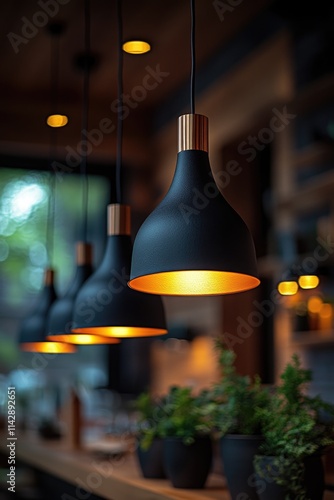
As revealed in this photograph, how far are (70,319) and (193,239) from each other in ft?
4.78

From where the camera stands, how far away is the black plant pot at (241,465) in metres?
2.45

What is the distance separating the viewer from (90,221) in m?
7.48

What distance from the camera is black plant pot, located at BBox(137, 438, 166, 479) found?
9.92ft

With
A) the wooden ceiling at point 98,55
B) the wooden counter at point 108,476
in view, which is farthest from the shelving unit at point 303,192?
the wooden counter at point 108,476

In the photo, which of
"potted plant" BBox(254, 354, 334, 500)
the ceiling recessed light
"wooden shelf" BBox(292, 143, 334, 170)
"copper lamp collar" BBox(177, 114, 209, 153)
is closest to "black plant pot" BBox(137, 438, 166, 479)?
"potted plant" BBox(254, 354, 334, 500)

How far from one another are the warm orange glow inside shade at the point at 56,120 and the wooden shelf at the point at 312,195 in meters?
1.84

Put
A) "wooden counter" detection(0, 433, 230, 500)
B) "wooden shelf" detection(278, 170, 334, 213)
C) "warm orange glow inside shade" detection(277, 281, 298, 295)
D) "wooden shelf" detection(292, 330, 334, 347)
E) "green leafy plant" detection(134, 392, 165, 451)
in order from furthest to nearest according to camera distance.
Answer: "wooden shelf" detection(278, 170, 334, 213) → "wooden shelf" detection(292, 330, 334, 347) → "warm orange glow inside shade" detection(277, 281, 298, 295) → "green leafy plant" detection(134, 392, 165, 451) → "wooden counter" detection(0, 433, 230, 500)

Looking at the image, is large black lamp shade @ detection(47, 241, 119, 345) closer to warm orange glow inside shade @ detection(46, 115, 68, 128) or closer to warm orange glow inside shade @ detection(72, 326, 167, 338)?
warm orange glow inside shade @ detection(72, 326, 167, 338)

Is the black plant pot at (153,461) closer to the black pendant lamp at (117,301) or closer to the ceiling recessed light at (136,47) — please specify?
the black pendant lamp at (117,301)

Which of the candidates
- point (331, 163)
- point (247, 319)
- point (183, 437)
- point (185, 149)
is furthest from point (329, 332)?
point (185, 149)

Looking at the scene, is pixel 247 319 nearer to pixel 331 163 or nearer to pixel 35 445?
pixel 331 163

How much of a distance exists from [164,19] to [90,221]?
2930 millimetres

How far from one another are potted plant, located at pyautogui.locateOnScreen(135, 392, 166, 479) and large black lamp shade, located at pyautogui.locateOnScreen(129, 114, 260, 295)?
42.1 inches

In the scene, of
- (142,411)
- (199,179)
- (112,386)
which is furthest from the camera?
(112,386)
